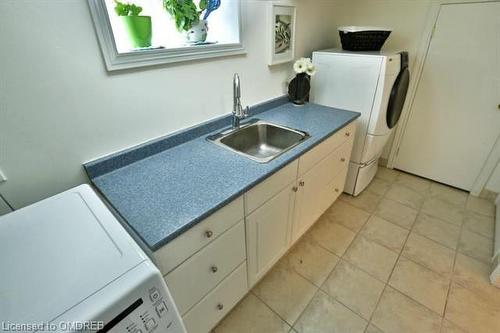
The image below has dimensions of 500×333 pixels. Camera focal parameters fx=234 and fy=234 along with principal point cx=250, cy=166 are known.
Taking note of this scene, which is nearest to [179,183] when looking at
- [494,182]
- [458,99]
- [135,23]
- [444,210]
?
[135,23]

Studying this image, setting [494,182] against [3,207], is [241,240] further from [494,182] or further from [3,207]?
[494,182]

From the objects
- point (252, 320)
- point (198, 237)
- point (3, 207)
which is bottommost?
point (252, 320)

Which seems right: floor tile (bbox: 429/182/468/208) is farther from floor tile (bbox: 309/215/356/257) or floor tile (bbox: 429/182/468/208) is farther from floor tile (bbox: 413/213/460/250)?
floor tile (bbox: 309/215/356/257)

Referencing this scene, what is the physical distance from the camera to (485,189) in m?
2.17

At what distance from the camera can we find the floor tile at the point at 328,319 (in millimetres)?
1308

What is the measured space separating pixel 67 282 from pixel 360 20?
9.40 feet

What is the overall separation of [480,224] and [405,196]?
1.83 ft

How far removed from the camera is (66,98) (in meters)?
0.94

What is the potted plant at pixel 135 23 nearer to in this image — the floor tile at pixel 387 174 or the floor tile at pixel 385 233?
the floor tile at pixel 385 233

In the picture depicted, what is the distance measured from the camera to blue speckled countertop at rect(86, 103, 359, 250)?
828 mm

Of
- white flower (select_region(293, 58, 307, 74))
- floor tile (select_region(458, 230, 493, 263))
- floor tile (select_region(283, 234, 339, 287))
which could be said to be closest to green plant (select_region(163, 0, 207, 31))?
white flower (select_region(293, 58, 307, 74))

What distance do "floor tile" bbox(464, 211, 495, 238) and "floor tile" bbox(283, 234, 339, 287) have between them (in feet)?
4.00

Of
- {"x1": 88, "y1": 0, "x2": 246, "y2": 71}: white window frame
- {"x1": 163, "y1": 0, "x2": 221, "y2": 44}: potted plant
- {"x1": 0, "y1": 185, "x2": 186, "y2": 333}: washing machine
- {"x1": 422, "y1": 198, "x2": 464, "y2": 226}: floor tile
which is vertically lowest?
{"x1": 422, "y1": 198, "x2": 464, "y2": 226}: floor tile

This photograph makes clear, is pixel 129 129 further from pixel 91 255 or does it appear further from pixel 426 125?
pixel 426 125
